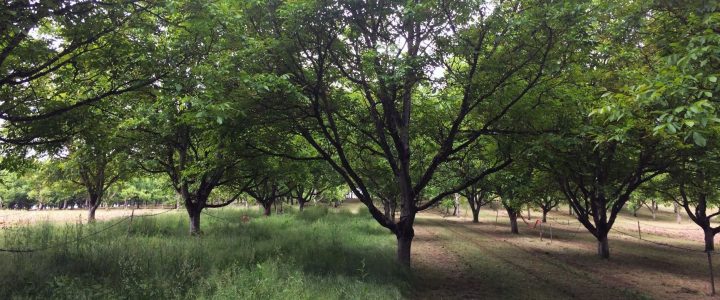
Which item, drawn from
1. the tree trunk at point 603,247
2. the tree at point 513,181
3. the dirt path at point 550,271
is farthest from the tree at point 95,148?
the tree trunk at point 603,247

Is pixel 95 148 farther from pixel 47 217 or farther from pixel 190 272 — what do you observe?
pixel 47 217

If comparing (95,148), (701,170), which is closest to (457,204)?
(701,170)

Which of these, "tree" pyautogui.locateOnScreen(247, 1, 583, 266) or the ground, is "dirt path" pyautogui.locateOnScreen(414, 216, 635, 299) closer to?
the ground

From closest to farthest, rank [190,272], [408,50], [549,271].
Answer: [190,272] < [408,50] < [549,271]

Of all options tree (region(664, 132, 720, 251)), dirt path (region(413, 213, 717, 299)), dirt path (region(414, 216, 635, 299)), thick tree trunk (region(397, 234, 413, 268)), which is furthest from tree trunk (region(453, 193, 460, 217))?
thick tree trunk (region(397, 234, 413, 268))

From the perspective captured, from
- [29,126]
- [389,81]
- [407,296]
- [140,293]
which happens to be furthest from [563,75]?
[29,126]

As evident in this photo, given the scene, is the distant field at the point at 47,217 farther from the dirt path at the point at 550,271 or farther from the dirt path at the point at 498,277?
the dirt path at the point at 550,271

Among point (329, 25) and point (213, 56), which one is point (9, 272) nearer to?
point (213, 56)

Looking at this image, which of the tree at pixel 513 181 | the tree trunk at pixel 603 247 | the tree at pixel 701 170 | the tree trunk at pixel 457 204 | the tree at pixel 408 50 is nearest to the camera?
the tree at pixel 408 50

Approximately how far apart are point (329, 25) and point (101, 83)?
606cm

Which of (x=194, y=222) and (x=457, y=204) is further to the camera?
(x=457, y=204)

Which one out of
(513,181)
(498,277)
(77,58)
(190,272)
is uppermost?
(77,58)

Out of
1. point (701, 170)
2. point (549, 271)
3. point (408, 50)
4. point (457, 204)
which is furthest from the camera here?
point (457, 204)

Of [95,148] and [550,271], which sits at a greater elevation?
[95,148]
